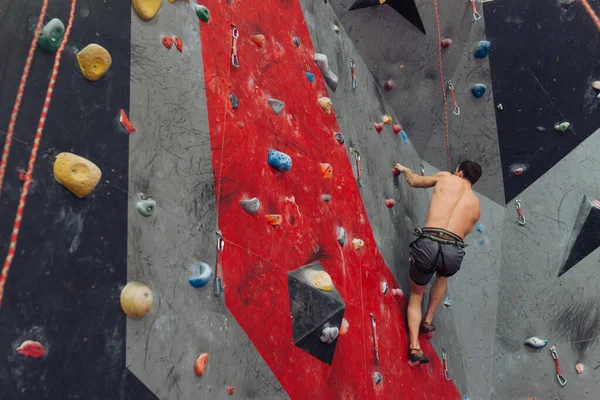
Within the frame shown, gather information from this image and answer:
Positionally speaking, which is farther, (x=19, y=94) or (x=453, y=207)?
(x=453, y=207)

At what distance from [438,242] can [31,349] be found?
7.22ft

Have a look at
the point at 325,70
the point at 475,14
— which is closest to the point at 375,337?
the point at 325,70

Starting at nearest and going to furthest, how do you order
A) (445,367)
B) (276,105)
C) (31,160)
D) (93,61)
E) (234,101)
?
(31,160) → (93,61) → (234,101) → (276,105) → (445,367)

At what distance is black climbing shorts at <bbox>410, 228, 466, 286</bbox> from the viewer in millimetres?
3230

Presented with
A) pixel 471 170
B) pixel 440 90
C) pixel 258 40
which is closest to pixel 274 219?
pixel 258 40

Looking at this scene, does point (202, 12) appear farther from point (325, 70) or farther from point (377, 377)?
point (377, 377)

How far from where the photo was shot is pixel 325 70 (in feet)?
11.0

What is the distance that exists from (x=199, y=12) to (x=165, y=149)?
70cm

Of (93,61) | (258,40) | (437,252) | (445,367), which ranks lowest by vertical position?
(445,367)

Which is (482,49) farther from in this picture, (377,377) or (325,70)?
(377,377)

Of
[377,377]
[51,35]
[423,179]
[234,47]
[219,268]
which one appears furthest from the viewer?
[423,179]

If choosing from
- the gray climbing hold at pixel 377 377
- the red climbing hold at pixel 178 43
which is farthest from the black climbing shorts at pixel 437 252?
the red climbing hold at pixel 178 43

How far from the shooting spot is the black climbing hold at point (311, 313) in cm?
257

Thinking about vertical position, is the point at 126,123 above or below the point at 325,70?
above
